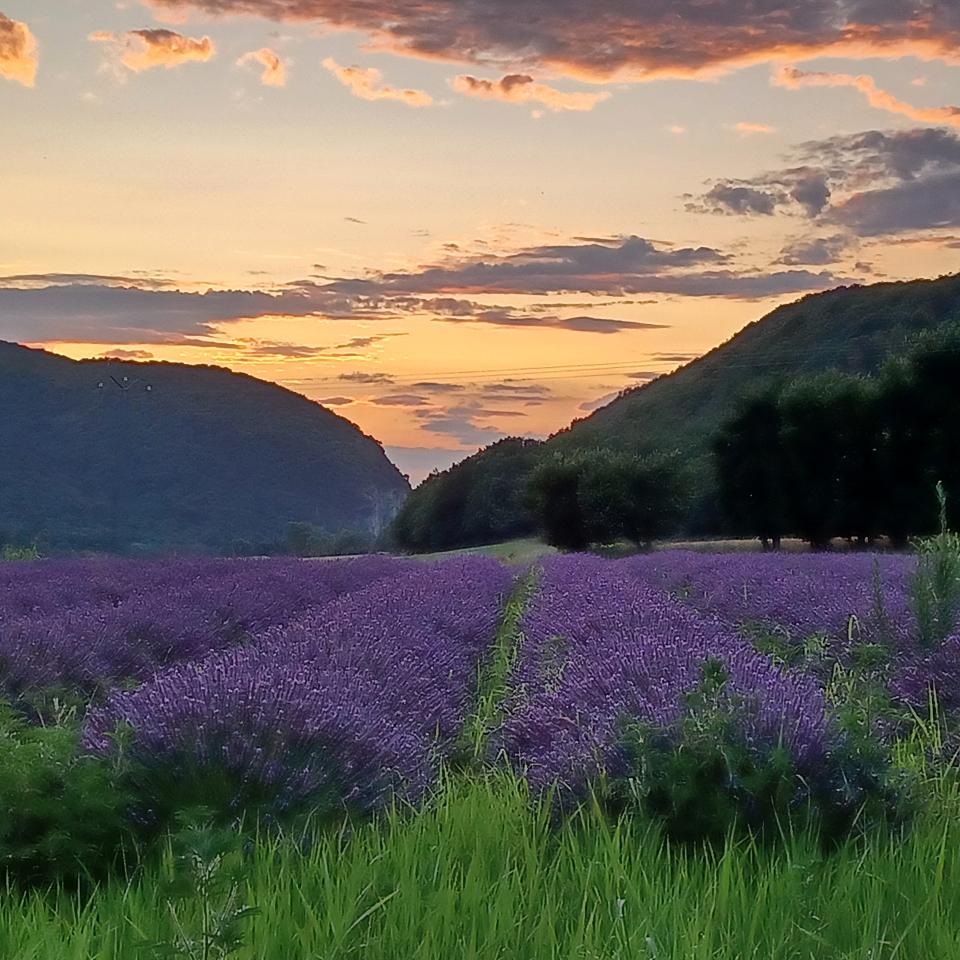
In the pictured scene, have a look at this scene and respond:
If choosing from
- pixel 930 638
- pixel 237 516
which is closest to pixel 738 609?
pixel 930 638

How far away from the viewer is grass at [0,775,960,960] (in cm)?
239

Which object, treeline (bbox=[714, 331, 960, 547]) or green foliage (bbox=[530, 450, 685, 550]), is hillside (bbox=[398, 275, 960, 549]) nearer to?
green foliage (bbox=[530, 450, 685, 550])

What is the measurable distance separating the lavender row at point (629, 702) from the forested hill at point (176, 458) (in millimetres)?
97641

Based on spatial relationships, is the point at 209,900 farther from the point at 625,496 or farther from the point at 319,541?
the point at 319,541

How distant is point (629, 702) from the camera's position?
4156 millimetres

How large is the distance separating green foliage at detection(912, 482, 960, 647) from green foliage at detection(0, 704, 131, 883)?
A: 5.56 metres

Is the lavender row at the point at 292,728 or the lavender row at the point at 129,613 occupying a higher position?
the lavender row at the point at 292,728

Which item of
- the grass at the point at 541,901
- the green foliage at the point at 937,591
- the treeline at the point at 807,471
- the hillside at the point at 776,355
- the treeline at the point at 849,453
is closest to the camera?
the grass at the point at 541,901

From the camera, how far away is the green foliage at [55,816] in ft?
10.3

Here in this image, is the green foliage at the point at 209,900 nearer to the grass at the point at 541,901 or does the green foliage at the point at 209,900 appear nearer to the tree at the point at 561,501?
the grass at the point at 541,901

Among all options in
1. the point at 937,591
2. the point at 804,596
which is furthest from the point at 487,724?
the point at 804,596

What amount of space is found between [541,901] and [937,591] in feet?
18.7

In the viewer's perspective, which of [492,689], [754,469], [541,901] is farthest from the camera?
[754,469]

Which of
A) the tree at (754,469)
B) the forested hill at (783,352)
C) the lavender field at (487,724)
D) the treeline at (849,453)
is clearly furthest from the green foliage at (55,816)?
the forested hill at (783,352)
